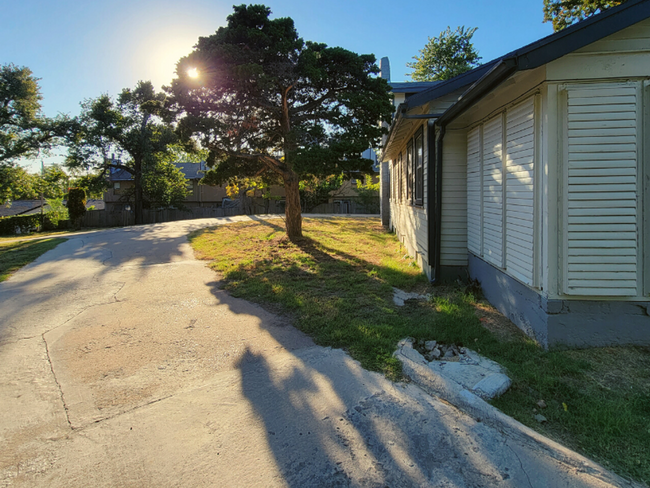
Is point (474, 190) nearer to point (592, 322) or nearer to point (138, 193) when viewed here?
point (592, 322)

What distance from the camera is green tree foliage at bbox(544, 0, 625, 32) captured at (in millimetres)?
13707

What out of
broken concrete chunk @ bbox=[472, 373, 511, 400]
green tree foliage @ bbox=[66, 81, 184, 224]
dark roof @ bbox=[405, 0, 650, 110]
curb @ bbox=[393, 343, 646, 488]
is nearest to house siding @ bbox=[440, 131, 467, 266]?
dark roof @ bbox=[405, 0, 650, 110]

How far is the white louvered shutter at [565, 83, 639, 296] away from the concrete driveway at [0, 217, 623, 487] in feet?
6.61

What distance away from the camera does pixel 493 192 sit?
524cm

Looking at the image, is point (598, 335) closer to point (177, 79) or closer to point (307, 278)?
point (307, 278)

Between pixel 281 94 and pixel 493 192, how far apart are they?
742 centimetres

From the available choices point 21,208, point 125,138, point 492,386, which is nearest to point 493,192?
point 492,386

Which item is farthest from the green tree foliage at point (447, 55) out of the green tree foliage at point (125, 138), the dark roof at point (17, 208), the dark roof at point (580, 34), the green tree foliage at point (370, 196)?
the dark roof at point (17, 208)

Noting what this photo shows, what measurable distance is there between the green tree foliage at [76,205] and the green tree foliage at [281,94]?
2324 centimetres

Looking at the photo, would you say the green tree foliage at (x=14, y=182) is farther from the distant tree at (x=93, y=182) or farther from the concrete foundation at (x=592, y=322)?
the concrete foundation at (x=592, y=322)

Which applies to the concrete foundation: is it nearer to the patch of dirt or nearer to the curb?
the patch of dirt

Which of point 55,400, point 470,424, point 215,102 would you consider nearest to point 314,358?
point 470,424

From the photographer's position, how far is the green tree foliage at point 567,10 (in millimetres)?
13707

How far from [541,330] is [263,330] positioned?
303 centimetres
